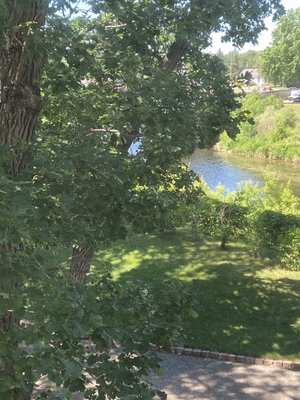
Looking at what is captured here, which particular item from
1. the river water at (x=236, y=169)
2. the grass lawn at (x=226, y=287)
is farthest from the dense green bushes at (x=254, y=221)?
the river water at (x=236, y=169)

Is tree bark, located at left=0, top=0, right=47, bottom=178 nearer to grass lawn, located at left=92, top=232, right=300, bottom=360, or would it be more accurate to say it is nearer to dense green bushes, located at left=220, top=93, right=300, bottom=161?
grass lawn, located at left=92, top=232, right=300, bottom=360

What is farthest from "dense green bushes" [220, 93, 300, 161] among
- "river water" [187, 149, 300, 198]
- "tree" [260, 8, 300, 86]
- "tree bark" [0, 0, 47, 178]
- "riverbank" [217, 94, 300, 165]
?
"tree bark" [0, 0, 47, 178]

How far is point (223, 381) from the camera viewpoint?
6570 mm

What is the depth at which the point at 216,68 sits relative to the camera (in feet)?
20.3

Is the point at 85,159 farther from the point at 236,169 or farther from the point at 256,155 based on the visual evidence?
the point at 256,155

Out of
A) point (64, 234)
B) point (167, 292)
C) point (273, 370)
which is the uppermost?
point (64, 234)

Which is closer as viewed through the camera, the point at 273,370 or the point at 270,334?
the point at 273,370

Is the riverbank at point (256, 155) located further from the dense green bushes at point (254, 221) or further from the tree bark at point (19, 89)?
the tree bark at point (19, 89)

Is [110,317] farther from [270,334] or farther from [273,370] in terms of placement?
[270,334]

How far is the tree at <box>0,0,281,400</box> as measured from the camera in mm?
2246

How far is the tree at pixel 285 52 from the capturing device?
198 feet

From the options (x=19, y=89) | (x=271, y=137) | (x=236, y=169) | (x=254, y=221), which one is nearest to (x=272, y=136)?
(x=271, y=137)

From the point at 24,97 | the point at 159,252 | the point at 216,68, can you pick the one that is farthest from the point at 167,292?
the point at 159,252

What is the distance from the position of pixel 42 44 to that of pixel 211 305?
6.69 meters
